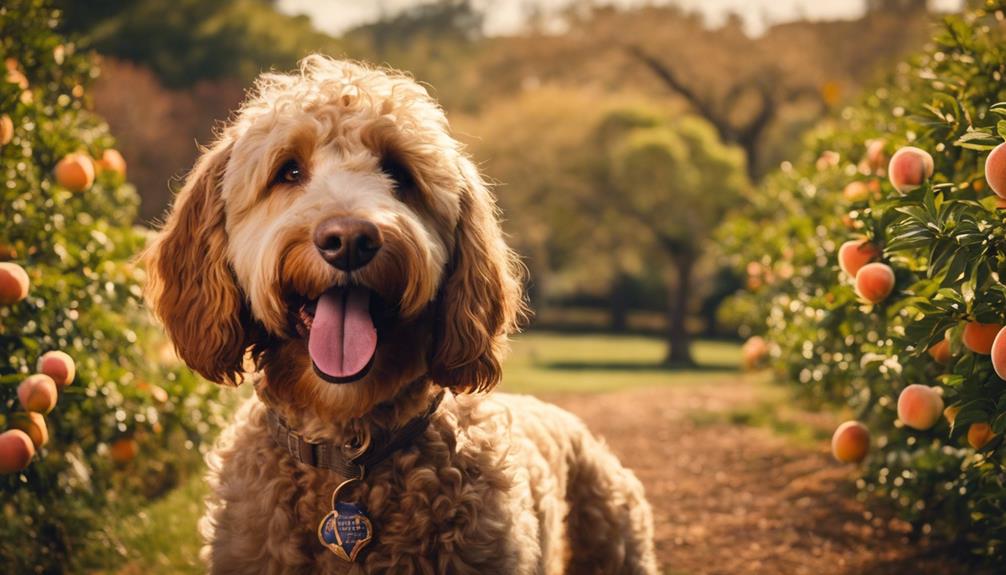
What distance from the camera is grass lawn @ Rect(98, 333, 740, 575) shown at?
13.9 ft

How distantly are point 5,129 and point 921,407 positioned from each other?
3771mm

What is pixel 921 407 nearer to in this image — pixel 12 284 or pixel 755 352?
pixel 12 284

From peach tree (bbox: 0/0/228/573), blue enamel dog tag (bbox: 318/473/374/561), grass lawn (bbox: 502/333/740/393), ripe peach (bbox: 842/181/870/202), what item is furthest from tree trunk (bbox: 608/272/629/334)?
blue enamel dog tag (bbox: 318/473/374/561)

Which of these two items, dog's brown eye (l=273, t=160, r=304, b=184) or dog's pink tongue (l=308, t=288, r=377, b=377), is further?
dog's brown eye (l=273, t=160, r=304, b=184)

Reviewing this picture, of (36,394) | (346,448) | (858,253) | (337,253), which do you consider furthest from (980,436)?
(36,394)

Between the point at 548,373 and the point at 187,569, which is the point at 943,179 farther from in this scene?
the point at 548,373

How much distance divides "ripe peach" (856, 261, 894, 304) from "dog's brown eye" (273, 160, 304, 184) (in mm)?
2100

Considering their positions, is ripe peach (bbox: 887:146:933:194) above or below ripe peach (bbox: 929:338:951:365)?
above

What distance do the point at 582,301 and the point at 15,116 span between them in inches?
1281

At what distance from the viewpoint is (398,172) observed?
2738 mm

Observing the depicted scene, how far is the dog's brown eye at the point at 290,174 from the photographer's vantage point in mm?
2650

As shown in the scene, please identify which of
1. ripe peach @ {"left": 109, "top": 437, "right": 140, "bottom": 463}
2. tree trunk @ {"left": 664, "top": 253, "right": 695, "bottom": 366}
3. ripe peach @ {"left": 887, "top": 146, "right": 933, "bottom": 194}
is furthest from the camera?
tree trunk @ {"left": 664, "top": 253, "right": 695, "bottom": 366}

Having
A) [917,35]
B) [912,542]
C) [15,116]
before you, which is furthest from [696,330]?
[15,116]

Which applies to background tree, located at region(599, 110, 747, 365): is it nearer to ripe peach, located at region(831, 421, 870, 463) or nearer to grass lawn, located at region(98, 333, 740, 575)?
grass lawn, located at region(98, 333, 740, 575)
